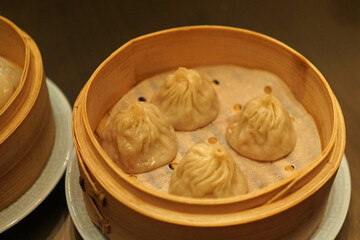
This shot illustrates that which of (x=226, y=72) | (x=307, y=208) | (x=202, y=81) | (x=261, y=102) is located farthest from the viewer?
(x=226, y=72)

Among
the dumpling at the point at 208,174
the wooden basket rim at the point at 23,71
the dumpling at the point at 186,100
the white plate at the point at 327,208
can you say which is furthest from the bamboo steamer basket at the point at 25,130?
the dumpling at the point at 208,174

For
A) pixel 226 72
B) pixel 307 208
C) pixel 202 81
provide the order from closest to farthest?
pixel 307 208
pixel 202 81
pixel 226 72

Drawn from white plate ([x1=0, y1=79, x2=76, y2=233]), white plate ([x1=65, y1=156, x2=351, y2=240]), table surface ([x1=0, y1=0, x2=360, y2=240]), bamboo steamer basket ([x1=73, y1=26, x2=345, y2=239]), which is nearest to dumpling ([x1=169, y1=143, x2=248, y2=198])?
bamboo steamer basket ([x1=73, y1=26, x2=345, y2=239])

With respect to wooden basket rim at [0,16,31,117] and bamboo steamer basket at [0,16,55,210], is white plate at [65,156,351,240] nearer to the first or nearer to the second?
bamboo steamer basket at [0,16,55,210]

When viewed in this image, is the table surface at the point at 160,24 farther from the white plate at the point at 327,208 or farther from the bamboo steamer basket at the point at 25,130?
the white plate at the point at 327,208

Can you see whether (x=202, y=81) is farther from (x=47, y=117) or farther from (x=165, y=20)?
(x=165, y=20)

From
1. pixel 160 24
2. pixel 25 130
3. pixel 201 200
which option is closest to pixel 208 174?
pixel 201 200

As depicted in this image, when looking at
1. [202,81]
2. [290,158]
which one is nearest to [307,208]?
[290,158]

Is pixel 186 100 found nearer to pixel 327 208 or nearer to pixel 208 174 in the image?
pixel 208 174
